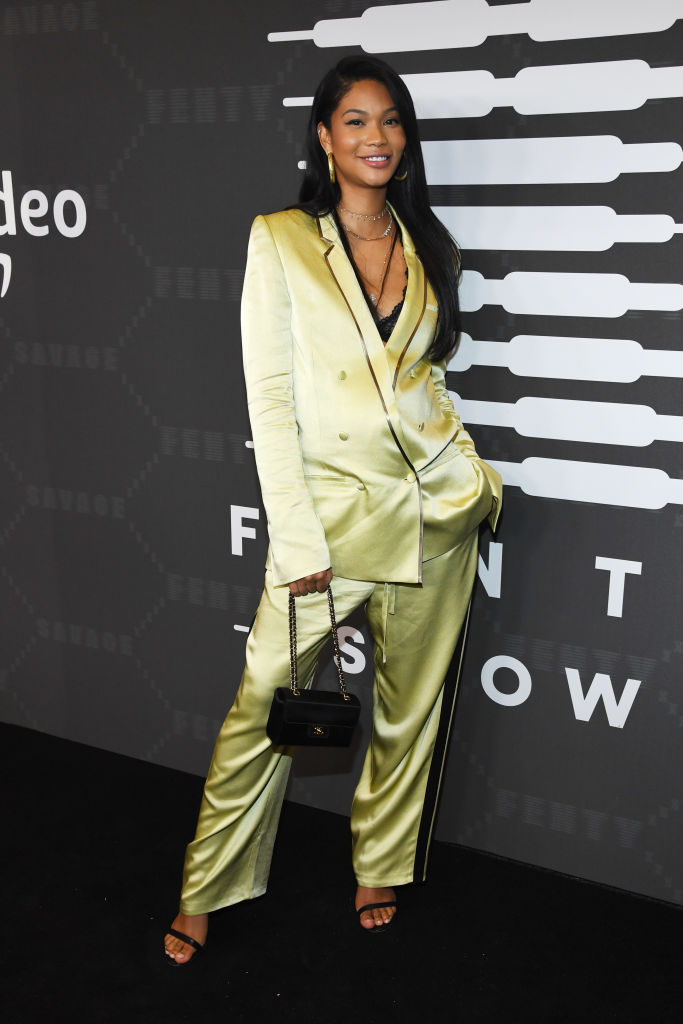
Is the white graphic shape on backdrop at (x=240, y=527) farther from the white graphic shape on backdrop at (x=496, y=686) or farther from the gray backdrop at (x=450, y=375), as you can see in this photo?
the white graphic shape on backdrop at (x=496, y=686)

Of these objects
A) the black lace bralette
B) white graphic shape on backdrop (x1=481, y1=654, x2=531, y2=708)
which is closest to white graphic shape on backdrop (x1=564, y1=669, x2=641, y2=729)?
white graphic shape on backdrop (x1=481, y1=654, x2=531, y2=708)

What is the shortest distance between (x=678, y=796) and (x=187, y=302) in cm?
169

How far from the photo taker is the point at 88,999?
7.02 ft

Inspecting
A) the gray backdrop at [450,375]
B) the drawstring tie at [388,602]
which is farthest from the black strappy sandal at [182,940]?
the drawstring tie at [388,602]

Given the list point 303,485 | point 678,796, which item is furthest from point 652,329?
point 678,796

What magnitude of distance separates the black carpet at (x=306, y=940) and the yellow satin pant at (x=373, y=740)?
128mm

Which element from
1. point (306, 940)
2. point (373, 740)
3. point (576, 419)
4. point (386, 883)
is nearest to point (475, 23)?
point (576, 419)

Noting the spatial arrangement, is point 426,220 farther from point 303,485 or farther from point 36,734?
point 36,734

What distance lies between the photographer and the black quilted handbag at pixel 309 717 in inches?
81.4

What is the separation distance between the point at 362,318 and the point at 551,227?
1.72 ft

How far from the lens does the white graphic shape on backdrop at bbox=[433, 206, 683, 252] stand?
2146 mm

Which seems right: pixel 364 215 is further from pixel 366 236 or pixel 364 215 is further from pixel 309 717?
pixel 309 717

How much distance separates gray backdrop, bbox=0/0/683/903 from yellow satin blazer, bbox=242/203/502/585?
0.32 metres

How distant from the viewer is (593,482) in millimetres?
2316
